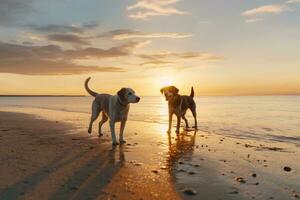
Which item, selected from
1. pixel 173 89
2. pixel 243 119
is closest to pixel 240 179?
pixel 173 89

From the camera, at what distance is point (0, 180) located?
568 cm

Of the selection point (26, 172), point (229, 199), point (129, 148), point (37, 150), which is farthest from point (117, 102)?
point (229, 199)

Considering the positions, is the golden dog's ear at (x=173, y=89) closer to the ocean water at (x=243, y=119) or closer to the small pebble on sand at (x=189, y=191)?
the ocean water at (x=243, y=119)

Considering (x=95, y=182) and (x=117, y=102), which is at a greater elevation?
(x=117, y=102)

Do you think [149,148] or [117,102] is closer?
[149,148]

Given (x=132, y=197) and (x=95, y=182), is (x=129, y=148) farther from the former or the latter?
(x=132, y=197)

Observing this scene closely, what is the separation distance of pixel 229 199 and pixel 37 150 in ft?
18.5

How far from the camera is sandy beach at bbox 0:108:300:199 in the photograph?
207 inches

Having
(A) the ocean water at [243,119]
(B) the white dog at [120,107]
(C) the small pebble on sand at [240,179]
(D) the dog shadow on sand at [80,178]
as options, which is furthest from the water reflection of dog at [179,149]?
(A) the ocean water at [243,119]

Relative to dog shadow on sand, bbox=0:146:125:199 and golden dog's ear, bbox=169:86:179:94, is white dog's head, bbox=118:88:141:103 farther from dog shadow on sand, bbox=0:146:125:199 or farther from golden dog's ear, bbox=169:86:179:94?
golden dog's ear, bbox=169:86:179:94

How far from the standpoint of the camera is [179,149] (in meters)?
9.40

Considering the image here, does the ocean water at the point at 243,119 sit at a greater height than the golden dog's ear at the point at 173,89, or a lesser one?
lesser

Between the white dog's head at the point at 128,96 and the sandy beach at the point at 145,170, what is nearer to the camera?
the sandy beach at the point at 145,170

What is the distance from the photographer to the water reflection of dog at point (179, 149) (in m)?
8.10
